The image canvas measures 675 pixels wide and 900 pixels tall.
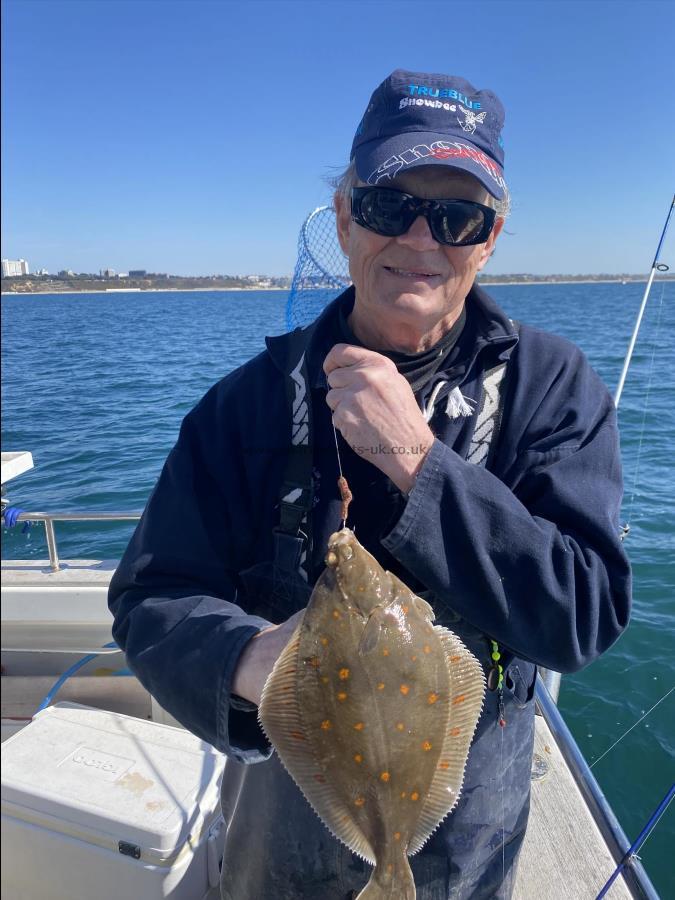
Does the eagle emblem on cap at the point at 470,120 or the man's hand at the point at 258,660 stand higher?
the eagle emblem on cap at the point at 470,120

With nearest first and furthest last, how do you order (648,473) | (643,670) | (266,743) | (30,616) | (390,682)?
(390,682), (266,743), (30,616), (643,670), (648,473)

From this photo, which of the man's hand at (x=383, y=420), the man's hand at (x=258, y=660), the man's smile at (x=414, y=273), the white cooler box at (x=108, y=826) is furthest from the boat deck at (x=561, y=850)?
the man's smile at (x=414, y=273)

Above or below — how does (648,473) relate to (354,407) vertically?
below

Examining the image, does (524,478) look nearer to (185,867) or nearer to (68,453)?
(185,867)

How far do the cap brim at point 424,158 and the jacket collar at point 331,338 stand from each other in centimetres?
36

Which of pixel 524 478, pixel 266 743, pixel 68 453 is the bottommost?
pixel 68 453

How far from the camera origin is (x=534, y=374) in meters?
2.04

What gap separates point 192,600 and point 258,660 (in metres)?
0.31

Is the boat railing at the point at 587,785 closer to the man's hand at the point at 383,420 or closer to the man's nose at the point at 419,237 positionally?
the man's hand at the point at 383,420

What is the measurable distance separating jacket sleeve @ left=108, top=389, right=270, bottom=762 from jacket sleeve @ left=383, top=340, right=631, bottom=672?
59cm

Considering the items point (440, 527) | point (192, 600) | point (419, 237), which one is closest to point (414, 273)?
point (419, 237)

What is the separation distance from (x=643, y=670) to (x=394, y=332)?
5.97m

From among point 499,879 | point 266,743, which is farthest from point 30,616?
point 499,879

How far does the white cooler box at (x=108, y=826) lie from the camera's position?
9.14 ft
